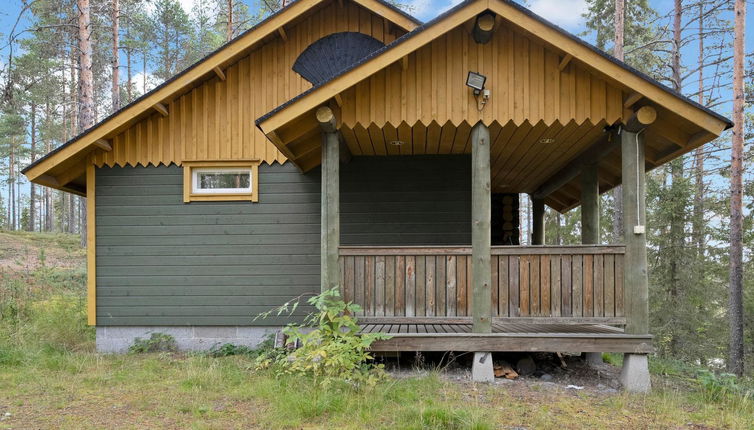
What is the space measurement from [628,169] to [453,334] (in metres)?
2.76

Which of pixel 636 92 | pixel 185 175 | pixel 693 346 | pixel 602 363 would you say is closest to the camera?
pixel 636 92

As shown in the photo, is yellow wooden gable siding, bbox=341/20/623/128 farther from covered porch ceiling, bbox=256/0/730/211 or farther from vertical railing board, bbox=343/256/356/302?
vertical railing board, bbox=343/256/356/302

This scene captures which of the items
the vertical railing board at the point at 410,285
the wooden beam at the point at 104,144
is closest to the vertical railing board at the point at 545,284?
the vertical railing board at the point at 410,285

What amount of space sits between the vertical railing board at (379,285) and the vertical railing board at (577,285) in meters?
2.20

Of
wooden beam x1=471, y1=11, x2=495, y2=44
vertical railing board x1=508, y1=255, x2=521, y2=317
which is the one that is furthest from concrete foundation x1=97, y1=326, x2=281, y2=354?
wooden beam x1=471, y1=11, x2=495, y2=44

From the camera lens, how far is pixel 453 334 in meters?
5.32

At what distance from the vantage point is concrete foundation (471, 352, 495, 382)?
208 inches

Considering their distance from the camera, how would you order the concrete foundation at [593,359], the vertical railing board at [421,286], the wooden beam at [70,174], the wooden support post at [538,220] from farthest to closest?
1. the wooden support post at [538,220]
2. the wooden beam at [70,174]
3. the concrete foundation at [593,359]
4. the vertical railing board at [421,286]

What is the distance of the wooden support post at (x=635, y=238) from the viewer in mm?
5160

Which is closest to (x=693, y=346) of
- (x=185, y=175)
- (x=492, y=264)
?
(x=492, y=264)

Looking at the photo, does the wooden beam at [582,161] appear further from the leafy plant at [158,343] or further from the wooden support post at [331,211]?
the leafy plant at [158,343]

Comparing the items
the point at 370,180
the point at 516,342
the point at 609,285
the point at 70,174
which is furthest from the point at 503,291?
the point at 70,174

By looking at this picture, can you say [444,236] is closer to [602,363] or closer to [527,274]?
[527,274]

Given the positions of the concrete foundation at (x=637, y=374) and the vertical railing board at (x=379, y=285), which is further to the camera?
the vertical railing board at (x=379, y=285)
